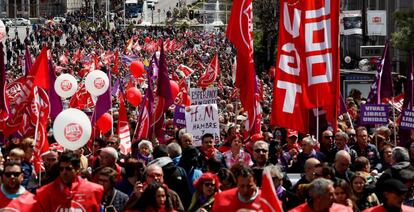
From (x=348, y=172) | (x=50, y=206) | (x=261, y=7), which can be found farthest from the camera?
(x=261, y=7)

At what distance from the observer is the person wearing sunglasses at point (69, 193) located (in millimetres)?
10133

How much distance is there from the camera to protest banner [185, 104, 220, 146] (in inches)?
649

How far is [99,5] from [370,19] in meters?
88.1

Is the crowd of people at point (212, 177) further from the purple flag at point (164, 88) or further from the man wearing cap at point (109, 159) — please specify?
the purple flag at point (164, 88)

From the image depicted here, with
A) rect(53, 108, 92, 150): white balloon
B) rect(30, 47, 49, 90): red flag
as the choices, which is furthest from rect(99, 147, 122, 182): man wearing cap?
rect(30, 47, 49, 90): red flag

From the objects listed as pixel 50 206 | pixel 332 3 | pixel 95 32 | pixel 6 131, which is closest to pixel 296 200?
pixel 50 206

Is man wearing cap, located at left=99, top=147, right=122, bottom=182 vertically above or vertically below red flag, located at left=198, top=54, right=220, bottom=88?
above

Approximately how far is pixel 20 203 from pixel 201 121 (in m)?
6.83

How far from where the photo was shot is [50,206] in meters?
10.1

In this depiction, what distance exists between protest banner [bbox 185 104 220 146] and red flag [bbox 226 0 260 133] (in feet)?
3.35

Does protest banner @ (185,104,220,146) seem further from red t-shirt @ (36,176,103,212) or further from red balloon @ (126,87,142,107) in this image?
red balloon @ (126,87,142,107)

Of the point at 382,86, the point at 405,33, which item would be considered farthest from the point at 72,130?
the point at 405,33

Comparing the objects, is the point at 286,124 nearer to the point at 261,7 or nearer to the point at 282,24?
the point at 282,24

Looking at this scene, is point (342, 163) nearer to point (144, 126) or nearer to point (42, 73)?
point (42, 73)
